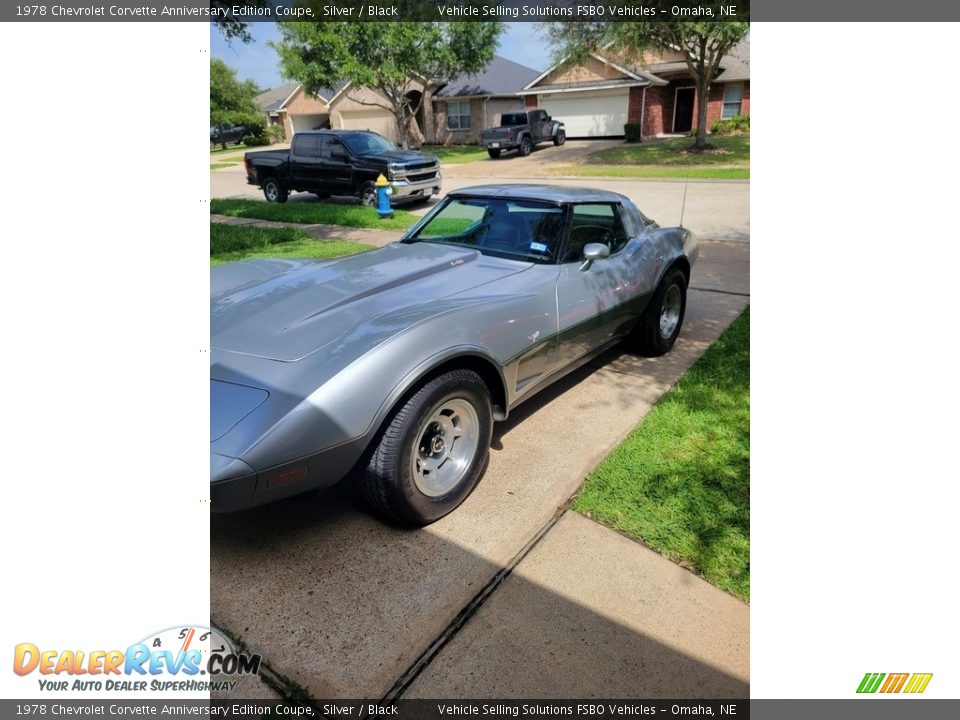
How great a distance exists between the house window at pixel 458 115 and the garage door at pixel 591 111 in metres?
4.88

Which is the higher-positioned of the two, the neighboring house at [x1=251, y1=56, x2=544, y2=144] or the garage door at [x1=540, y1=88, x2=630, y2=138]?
the neighboring house at [x1=251, y1=56, x2=544, y2=144]

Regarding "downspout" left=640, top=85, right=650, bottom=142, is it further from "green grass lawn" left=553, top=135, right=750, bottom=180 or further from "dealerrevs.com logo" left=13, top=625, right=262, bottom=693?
"dealerrevs.com logo" left=13, top=625, right=262, bottom=693

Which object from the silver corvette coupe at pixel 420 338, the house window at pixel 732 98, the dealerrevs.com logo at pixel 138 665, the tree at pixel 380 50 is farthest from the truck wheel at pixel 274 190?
the house window at pixel 732 98

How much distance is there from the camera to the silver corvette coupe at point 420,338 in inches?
87.3

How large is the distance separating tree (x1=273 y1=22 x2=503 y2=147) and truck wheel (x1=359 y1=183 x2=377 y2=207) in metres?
13.2

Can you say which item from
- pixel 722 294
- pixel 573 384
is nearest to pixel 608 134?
pixel 722 294

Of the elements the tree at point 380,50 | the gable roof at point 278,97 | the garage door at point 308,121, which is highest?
the gable roof at point 278,97

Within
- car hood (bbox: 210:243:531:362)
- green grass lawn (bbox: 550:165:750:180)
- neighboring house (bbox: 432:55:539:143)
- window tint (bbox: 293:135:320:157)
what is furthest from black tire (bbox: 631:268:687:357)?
neighboring house (bbox: 432:55:539:143)

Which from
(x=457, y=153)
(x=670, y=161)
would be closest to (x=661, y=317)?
(x=670, y=161)

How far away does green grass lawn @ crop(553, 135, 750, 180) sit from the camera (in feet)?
57.5

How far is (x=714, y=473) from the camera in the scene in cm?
314

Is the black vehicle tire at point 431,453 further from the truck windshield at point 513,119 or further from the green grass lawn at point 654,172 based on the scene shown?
the truck windshield at point 513,119

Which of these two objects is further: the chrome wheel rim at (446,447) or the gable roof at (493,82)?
the gable roof at (493,82)
